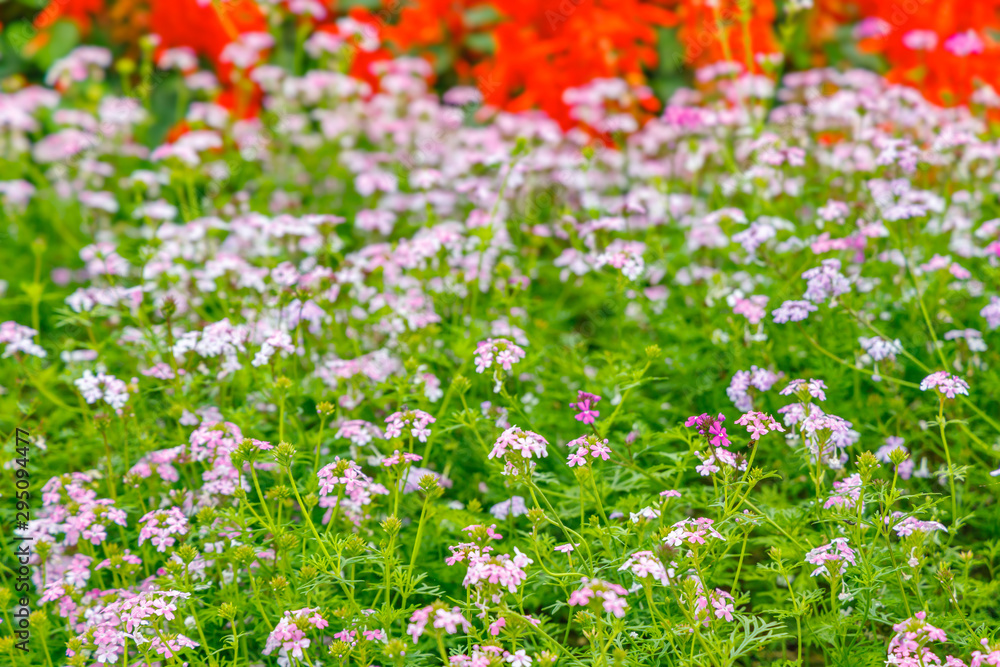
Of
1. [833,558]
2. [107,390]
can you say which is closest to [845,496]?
[833,558]

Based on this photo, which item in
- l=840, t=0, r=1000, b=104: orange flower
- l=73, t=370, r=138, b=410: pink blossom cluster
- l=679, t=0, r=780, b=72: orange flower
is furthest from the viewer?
l=679, t=0, r=780, b=72: orange flower

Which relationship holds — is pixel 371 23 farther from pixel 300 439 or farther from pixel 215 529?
pixel 215 529

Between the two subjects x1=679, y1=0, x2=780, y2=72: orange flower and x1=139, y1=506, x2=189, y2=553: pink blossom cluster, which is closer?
x1=139, y1=506, x2=189, y2=553: pink blossom cluster

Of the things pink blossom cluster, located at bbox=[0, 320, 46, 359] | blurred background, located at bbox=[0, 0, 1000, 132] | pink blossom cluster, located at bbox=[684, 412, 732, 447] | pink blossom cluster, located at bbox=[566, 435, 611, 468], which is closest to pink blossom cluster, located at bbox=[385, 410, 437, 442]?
pink blossom cluster, located at bbox=[566, 435, 611, 468]

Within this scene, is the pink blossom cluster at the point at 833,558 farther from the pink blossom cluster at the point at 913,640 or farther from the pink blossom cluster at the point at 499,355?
the pink blossom cluster at the point at 499,355

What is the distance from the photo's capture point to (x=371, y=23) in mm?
5906

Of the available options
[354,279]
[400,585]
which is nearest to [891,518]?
[400,585]

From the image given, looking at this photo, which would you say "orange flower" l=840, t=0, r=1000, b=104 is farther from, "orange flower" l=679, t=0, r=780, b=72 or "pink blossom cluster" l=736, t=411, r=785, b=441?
"pink blossom cluster" l=736, t=411, r=785, b=441

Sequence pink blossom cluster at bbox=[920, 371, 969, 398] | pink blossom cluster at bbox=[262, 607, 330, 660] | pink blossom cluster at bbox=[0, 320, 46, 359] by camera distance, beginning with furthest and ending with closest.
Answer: pink blossom cluster at bbox=[0, 320, 46, 359]
pink blossom cluster at bbox=[920, 371, 969, 398]
pink blossom cluster at bbox=[262, 607, 330, 660]

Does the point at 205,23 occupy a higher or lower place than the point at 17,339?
higher

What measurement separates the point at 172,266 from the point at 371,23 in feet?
9.06

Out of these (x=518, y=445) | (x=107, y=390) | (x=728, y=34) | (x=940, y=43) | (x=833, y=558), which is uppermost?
(x=728, y=34)

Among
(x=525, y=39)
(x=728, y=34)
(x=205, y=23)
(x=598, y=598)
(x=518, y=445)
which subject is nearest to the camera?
(x=598, y=598)

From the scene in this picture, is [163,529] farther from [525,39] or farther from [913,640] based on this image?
[525,39]
